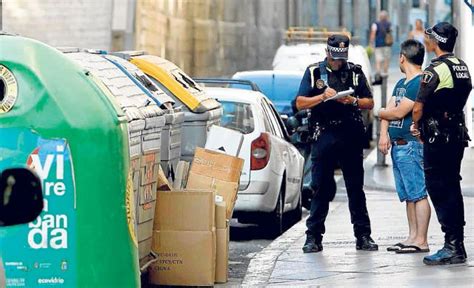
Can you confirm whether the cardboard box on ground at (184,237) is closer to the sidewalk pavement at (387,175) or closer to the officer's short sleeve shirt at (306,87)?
the officer's short sleeve shirt at (306,87)

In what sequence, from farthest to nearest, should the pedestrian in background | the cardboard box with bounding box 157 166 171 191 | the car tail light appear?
the car tail light, the pedestrian in background, the cardboard box with bounding box 157 166 171 191

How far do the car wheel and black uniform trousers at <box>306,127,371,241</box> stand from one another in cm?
229

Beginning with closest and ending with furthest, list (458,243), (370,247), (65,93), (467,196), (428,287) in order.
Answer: (65,93) → (428,287) → (458,243) → (370,247) → (467,196)

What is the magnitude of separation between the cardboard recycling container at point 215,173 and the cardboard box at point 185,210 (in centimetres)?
51

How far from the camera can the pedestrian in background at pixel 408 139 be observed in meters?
11.4

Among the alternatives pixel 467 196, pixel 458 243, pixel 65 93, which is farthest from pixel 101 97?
pixel 467 196

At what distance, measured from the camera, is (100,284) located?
7.86 m

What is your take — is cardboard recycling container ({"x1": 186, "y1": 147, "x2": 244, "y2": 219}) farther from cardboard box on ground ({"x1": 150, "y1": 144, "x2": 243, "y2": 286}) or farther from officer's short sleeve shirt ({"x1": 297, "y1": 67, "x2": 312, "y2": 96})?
officer's short sleeve shirt ({"x1": 297, "y1": 67, "x2": 312, "y2": 96})

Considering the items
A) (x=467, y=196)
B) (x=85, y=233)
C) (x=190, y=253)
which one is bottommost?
(x=467, y=196)

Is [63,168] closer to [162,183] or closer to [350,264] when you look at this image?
[162,183]

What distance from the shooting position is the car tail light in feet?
46.3

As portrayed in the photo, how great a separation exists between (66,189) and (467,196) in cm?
1018

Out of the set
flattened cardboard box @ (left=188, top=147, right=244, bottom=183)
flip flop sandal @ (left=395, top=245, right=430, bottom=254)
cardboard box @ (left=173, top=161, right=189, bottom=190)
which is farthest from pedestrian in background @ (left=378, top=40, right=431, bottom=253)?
cardboard box @ (left=173, top=161, right=189, bottom=190)

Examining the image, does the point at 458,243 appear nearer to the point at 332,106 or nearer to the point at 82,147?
the point at 332,106
